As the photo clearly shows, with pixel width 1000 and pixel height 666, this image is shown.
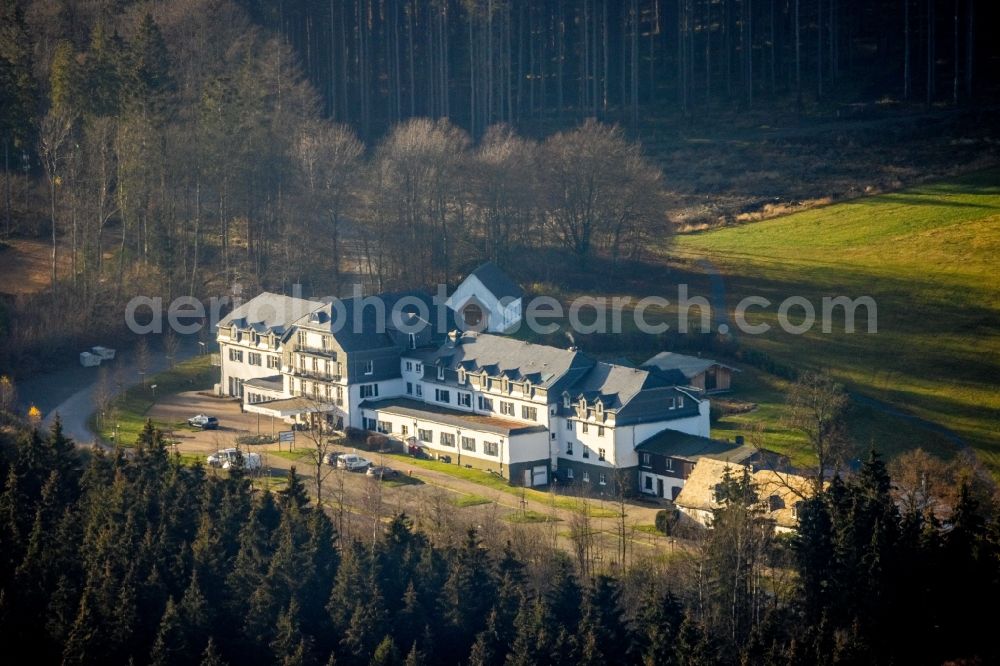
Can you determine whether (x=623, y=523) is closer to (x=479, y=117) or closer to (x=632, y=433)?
(x=632, y=433)

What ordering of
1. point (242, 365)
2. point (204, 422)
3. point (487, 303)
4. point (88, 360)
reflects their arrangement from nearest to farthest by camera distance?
point (204, 422), point (242, 365), point (88, 360), point (487, 303)

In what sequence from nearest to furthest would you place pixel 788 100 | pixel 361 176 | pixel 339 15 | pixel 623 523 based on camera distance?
pixel 623 523 < pixel 361 176 < pixel 788 100 < pixel 339 15

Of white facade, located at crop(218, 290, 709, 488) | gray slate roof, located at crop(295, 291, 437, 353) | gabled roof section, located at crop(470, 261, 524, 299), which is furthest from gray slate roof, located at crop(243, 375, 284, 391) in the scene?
gabled roof section, located at crop(470, 261, 524, 299)

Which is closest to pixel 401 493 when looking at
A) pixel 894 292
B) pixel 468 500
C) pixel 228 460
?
pixel 468 500

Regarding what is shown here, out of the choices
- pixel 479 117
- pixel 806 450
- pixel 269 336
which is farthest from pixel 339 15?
pixel 806 450

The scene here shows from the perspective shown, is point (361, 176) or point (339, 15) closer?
point (361, 176)

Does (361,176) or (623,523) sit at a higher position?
(361,176)

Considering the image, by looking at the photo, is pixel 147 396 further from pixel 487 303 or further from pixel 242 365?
pixel 487 303
